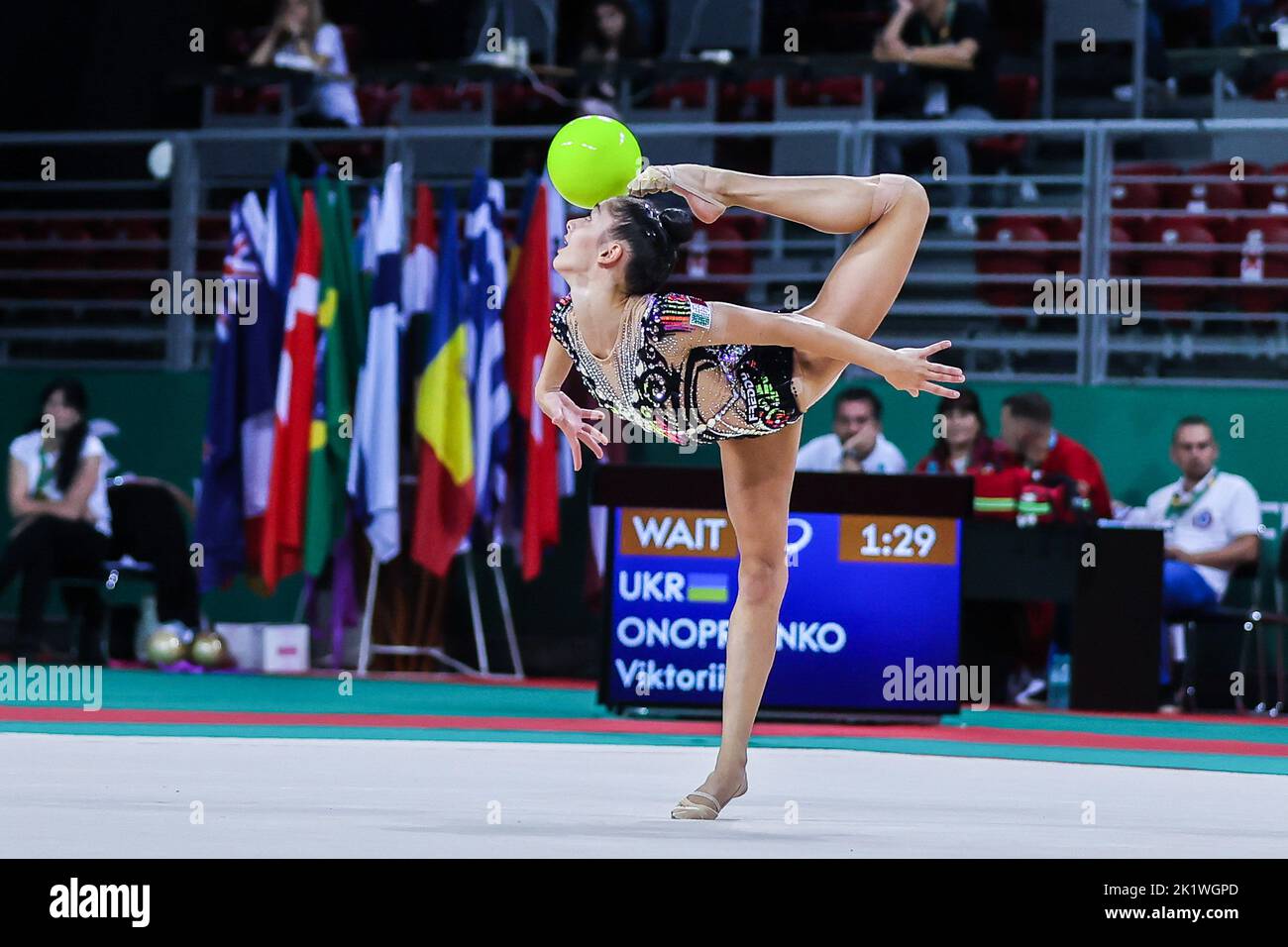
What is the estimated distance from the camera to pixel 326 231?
1048 centimetres

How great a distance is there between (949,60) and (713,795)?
8341 millimetres

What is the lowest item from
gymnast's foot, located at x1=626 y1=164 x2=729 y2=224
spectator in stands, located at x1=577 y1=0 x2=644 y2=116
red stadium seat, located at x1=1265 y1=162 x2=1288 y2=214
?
gymnast's foot, located at x1=626 y1=164 x2=729 y2=224

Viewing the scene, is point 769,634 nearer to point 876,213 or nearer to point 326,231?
point 876,213

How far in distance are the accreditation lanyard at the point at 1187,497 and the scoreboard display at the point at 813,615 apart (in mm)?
2210

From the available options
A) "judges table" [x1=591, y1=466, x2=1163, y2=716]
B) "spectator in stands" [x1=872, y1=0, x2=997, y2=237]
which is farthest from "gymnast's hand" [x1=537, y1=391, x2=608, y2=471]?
"spectator in stands" [x1=872, y1=0, x2=997, y2=237]

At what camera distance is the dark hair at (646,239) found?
15.5 feet

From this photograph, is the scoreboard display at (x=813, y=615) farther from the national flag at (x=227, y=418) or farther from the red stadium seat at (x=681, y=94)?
the red stadium seat at (x=681, y=94)

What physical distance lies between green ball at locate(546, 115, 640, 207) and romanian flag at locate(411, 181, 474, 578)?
220 inches

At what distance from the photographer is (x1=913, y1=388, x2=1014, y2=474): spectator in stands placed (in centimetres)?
983

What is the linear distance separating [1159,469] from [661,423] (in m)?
6.33

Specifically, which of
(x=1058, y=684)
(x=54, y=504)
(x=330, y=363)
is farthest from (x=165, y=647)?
(x=1058, y=684)

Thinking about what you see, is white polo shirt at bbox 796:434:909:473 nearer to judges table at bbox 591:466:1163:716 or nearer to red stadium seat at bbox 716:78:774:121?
judges table at bbox 591:466:1163:716

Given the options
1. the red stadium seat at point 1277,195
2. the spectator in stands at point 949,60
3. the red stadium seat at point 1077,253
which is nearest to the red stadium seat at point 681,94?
the spectator in stands at point 949,60
